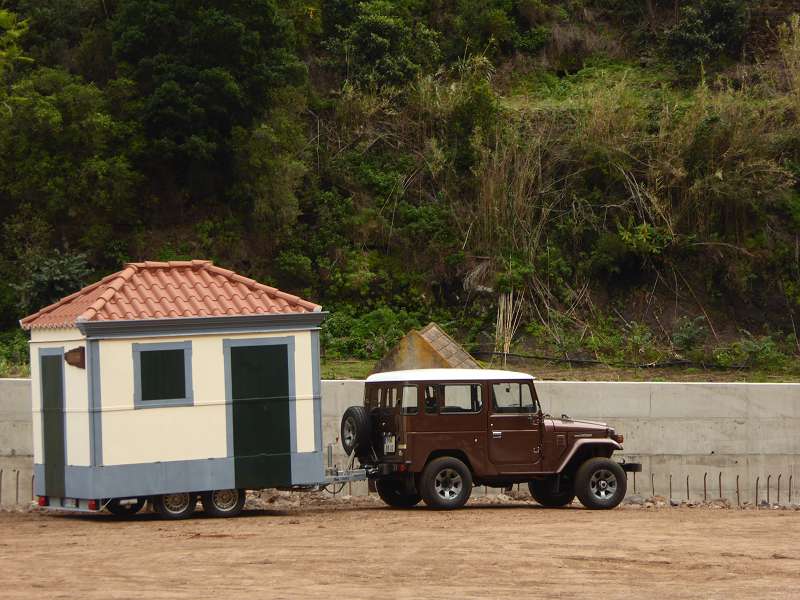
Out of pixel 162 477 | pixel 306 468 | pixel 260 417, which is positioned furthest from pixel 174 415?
pixel 306 468

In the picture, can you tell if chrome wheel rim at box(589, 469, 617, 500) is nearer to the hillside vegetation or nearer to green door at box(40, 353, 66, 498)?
green door at box(40, 353, 66, 498)

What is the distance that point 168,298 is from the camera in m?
18.6

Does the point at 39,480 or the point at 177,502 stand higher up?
the point at 39,480

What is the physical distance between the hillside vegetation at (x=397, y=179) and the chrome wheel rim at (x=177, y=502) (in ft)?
32.5

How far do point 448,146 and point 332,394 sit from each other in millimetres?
12575

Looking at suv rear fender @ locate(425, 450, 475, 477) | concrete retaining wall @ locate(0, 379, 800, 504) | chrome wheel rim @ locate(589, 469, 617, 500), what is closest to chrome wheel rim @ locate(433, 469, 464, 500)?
suv rear fender @ locate(425, 450, 475, 477)

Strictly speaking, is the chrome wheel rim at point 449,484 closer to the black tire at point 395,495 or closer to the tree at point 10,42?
the black tire at point 395,495

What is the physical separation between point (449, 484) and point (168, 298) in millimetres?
4911

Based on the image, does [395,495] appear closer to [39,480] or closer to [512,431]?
[512,431]

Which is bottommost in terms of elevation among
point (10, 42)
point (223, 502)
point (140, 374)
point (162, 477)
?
point (223, 502)

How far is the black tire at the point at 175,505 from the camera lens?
18.2 meters

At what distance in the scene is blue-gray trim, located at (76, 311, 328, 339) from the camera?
17688 mm

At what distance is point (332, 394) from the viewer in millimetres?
22375

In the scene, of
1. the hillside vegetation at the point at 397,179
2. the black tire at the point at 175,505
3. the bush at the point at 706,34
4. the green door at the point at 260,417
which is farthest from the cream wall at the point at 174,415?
the bush at the point at 706,34
